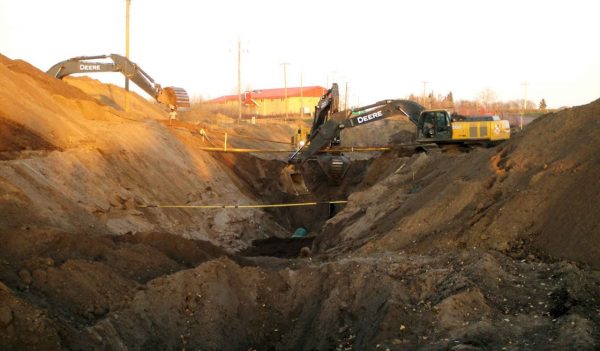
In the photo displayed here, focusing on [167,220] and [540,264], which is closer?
[540,264]

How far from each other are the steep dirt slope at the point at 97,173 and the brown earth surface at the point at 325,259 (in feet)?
0.24

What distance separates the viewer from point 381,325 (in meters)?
8.46

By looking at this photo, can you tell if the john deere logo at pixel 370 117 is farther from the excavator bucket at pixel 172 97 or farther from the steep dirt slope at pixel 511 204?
the excavator bucket at pixel 172 97

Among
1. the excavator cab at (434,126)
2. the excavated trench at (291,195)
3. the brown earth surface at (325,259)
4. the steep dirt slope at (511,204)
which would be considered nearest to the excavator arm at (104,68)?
the excavated trench at (291,195)

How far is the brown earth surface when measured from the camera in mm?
8250

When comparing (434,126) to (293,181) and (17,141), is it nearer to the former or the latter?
(293,181)

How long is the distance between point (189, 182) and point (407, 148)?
28.4 ft

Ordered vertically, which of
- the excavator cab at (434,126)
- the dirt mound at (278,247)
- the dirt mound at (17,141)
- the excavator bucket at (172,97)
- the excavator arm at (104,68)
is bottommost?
the dirt mound at (278,247)

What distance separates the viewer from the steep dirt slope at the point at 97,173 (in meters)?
14.8

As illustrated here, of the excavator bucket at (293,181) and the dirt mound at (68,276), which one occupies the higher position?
the excavator bucket at (293,181)

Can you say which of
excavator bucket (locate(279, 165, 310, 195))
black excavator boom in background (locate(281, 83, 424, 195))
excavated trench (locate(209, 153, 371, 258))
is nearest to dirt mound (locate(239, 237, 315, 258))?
excavated trench (locate(209, 153, 371, 258))

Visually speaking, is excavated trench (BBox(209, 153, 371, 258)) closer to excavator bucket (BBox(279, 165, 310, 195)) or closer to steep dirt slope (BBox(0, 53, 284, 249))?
excavator bucket (BBox(279, 165, 310, 195))

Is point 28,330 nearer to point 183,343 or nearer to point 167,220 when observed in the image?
point 183,343

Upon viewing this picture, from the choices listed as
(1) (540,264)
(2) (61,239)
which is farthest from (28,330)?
(1) (540,264)
